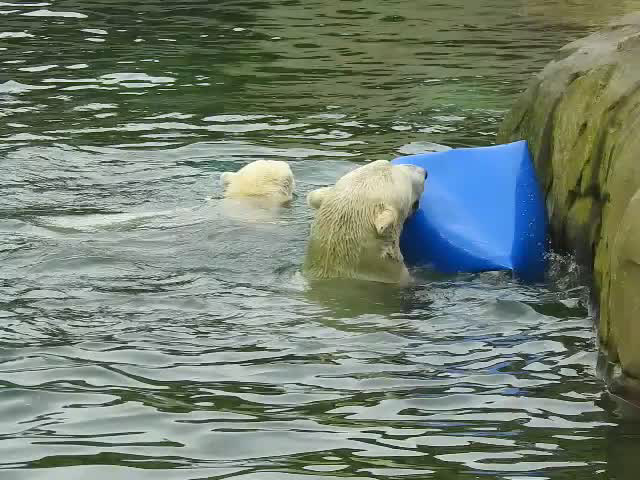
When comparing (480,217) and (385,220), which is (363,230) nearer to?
(385,220)

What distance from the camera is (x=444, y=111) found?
1274cm

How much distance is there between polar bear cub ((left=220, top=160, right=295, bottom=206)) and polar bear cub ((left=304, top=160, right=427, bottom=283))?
5.25 ft

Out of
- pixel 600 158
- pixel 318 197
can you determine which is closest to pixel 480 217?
pixel 600 158

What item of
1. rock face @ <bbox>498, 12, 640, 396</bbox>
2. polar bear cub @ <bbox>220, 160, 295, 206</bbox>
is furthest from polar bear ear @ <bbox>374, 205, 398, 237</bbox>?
polar bear cub @ <bbox>220, 160, 295, 206</bbox>

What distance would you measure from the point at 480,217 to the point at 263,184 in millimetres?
2307

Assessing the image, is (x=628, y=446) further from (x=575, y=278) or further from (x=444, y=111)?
(x=444, y=111)

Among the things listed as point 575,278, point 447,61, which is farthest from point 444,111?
point 575,278

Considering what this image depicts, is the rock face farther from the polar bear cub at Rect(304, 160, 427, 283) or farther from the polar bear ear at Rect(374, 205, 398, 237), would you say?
the polar bear ear at Rect(374, 205, 398, 237)

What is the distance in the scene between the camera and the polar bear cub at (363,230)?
766 cm

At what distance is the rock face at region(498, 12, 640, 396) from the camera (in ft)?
18.0

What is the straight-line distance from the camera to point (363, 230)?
7672mm

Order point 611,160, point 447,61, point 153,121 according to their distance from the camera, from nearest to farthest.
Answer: point 611,160, point 153,121, point 447,61

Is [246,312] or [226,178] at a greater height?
[226,178]

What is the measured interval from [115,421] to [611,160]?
3201 mm
